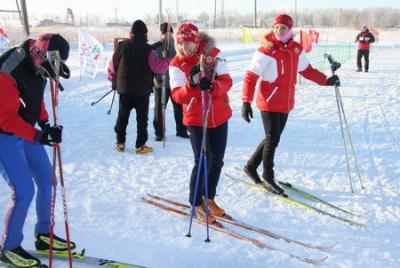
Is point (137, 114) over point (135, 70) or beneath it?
beneath

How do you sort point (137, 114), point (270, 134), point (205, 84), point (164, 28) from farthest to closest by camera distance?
point (164, 28) < point (137, 114) < point (270, 134) < point (205, 84)

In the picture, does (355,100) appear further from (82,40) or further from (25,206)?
(25,206)

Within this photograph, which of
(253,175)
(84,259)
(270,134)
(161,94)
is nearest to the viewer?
(84,259)

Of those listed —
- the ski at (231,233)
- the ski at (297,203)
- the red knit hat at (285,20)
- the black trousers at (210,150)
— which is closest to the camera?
the ski at (231,233)

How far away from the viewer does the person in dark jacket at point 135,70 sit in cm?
603

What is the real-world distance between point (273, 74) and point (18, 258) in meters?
3.07

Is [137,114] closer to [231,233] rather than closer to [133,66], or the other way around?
[133,66]

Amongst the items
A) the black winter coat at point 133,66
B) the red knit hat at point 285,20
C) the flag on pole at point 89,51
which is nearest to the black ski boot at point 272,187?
the red knit hat at point 285,20

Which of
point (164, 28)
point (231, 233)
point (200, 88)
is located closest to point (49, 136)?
point (200, 88)

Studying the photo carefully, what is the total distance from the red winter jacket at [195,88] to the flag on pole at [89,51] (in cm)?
1017

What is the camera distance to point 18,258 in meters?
3.21

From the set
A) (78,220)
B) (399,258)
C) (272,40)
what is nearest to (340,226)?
(399,258)

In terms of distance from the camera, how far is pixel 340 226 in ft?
13.6

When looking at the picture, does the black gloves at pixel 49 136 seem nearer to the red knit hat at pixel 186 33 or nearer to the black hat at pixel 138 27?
the red knit hat at pixel 186 33
